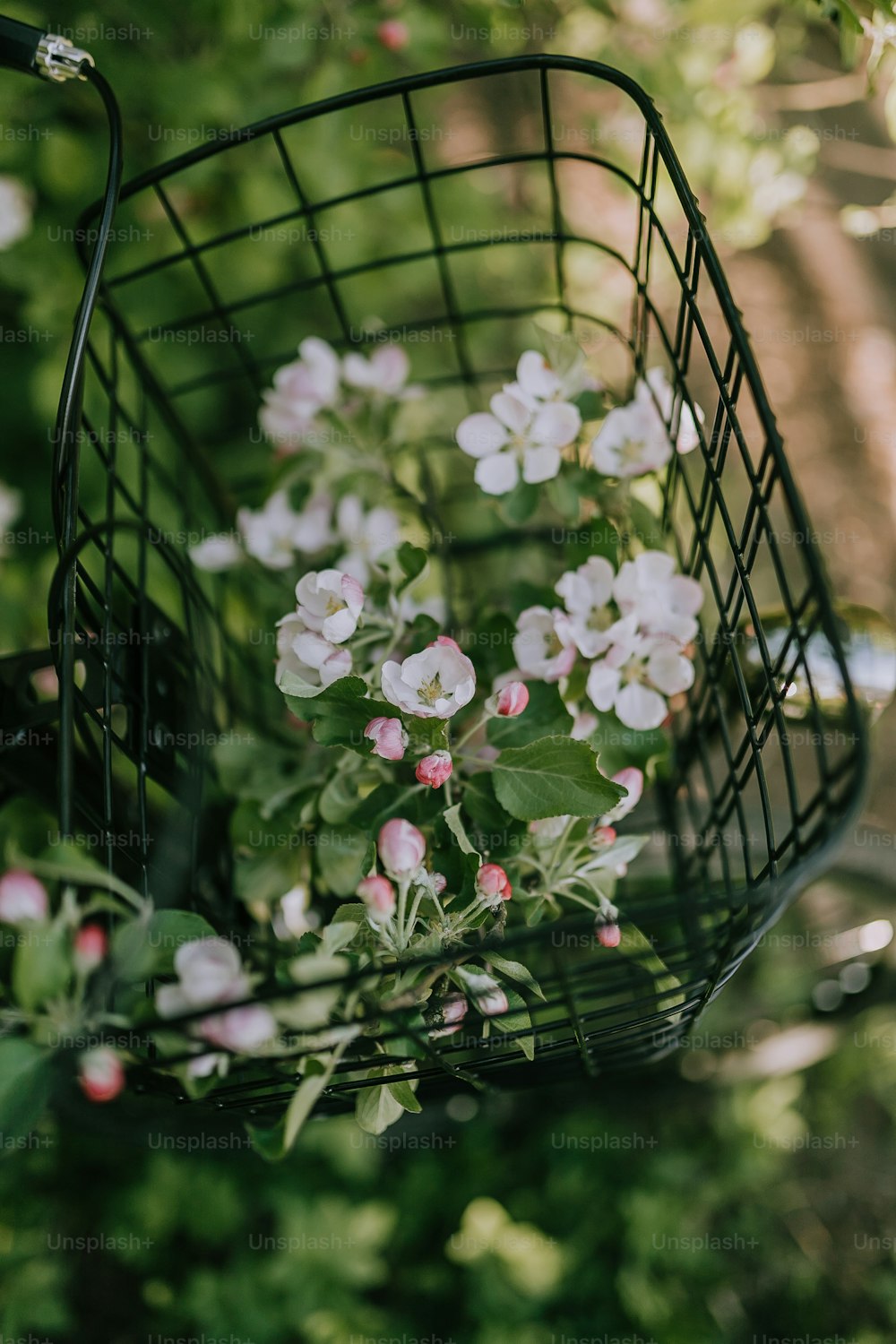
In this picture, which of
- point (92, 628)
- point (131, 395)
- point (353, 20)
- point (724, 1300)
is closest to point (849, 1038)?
point (724, 1300)

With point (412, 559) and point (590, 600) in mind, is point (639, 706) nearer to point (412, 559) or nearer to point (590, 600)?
point (590, 600)

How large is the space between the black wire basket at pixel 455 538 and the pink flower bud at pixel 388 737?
13cm

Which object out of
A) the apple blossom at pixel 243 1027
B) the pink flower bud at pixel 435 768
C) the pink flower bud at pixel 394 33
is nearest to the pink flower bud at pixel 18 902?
the apple blossom at pixel 243 1027

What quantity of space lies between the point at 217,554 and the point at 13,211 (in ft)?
2.44

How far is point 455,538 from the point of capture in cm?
99

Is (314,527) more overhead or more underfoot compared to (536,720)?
more overhead

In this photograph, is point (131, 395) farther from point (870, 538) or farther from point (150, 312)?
point (870, 538)

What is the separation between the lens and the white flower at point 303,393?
76cm

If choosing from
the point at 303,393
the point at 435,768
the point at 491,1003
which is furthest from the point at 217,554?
the point at 491,1003

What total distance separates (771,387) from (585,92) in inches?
31.1

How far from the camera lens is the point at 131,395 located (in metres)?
1.27

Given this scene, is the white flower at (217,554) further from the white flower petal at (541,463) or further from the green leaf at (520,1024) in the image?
the green leaf at (520,1024)

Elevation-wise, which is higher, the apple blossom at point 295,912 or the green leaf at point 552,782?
the green leaf at point 552,782

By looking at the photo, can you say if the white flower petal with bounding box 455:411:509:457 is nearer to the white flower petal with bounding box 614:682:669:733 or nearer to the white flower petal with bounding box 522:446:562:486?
the white flower petal with bounding box 522:446:562:486
